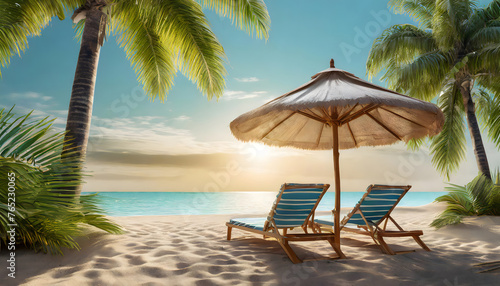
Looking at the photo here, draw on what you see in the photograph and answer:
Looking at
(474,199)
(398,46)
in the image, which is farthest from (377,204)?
(398,46)

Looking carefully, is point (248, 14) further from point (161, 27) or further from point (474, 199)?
point (474, 199)

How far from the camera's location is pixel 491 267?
3471 mm

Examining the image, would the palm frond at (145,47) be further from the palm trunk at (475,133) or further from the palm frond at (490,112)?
the palm frond at (490,112)

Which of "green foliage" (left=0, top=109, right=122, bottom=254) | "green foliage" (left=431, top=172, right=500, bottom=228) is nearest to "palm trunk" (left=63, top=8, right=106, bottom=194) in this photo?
"green foliage" (left=0, top=109, right=122, bottom=254)

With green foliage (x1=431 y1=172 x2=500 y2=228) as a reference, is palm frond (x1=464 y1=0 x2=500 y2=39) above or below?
above

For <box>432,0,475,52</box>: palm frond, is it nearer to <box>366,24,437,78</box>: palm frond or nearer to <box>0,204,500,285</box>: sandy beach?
<box>366,24,437,78</box>: palm frond

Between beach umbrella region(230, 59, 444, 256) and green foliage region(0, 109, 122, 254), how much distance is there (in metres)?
2.24

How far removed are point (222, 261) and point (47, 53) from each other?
19392mm

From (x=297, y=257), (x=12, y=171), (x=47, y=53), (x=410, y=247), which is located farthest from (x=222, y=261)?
(x=47, y=53)

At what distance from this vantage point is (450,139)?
10742mm

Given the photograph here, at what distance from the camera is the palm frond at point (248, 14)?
7.04m

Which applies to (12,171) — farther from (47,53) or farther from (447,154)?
(47,53)

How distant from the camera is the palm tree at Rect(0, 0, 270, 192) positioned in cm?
558

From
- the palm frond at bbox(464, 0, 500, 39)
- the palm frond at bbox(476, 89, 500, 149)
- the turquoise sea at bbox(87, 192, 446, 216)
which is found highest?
the palm frond at bbox(464, 0, 500, 39)
